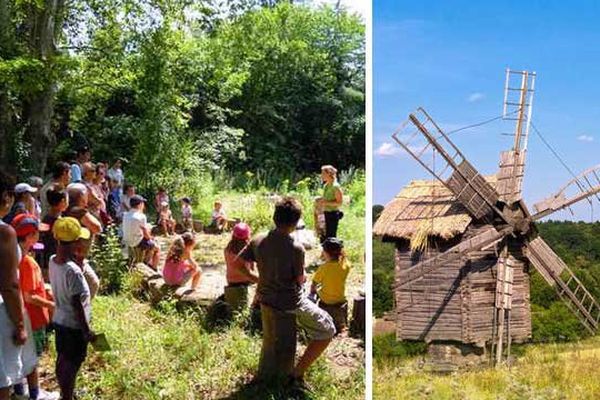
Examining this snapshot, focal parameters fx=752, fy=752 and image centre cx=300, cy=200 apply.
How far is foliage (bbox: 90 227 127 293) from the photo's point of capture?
4.03m

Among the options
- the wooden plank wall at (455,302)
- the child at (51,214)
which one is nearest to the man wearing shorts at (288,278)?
the child at (51,214)

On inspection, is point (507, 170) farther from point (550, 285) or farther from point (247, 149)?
point (247, 149)

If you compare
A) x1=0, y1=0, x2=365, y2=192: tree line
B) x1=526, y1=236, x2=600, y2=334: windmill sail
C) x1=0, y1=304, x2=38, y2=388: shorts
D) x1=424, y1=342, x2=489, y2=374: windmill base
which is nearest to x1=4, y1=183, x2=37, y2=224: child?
x1=0, y1=0, x2=365, y2=192: tree line

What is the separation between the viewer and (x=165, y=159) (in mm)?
4129

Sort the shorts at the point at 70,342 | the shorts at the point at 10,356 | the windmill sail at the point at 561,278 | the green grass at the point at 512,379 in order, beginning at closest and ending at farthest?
the shorts at the point at 10,356 → the shorts at the point at 70,342 → the green grass at the point at 512,379 → the windmill sail at the point at 561,278

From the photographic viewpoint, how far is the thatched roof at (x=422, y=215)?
5.23 metres

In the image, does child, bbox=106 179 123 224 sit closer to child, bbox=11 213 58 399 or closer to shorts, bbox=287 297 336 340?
child, bbox=11 213 58 399

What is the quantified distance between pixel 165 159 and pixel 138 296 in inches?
30.4

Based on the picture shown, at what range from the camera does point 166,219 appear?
436 centimetres

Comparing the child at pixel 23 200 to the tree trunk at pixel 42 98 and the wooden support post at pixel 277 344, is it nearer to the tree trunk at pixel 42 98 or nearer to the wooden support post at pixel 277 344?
the tree trunk at pixel 42 98

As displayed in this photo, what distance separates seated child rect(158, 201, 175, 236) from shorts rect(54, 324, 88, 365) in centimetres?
103

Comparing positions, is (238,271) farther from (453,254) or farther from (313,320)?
(453,254)

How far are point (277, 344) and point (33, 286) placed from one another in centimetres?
119

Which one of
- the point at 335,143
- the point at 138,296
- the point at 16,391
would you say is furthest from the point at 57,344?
the point at 335,143
